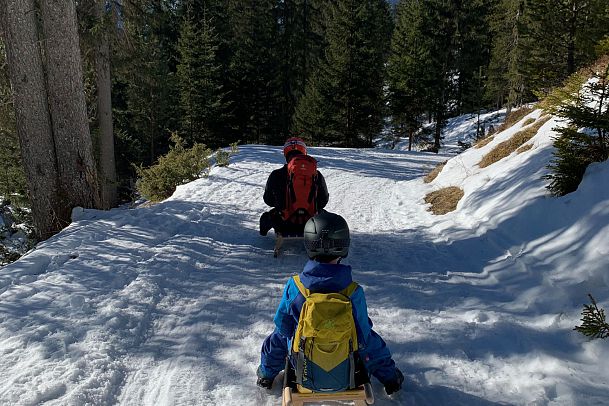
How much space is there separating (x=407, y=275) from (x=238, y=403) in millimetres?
3193

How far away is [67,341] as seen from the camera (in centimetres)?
380

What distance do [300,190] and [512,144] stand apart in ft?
21.2

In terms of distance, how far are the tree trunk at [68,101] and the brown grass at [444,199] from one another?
22.9 feet

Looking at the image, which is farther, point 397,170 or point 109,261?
point 397,170

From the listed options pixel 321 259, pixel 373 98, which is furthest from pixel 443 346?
pixel 373 98

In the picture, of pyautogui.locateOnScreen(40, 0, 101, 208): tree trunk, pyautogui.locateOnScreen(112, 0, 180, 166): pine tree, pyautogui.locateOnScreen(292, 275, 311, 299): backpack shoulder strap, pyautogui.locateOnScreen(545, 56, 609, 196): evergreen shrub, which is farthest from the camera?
pyautogui.locateOnScreen(112, 0, 180, 166): pine tree

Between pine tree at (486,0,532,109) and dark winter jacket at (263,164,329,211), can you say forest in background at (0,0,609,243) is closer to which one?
pine tree at (486,0,532,109)

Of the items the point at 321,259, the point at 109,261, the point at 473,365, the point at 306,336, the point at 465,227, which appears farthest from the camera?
the point at 465,227

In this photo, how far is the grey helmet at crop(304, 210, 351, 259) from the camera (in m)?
3.03

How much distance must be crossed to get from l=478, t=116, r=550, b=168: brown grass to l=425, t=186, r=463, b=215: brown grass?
45.2 inches

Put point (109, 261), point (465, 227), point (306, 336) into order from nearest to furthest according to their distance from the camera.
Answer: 1. point (306, 336)
2. point (109, 261)
3. point (465, 227)

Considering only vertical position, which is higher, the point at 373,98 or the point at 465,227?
the point at 373,98

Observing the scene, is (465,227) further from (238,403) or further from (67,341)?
(67,341)

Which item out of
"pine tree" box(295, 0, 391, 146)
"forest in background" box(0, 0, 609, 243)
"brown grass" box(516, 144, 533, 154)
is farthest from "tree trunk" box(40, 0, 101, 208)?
"pine tree" box(295, 0, 391, 146)
